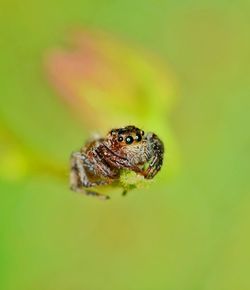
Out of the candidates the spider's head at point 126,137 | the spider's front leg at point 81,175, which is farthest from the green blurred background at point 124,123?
the spider's head at point 126,137

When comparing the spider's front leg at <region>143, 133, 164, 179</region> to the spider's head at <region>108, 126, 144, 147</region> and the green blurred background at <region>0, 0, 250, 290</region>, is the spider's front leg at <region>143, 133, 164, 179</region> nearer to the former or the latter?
the spider's head at <region>108, 126, 144, 147</region>

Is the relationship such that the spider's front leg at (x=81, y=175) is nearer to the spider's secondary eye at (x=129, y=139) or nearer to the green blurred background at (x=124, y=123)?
the spider's secondary eye at (x=129, y=139)

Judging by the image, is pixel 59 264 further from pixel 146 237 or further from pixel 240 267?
pixel 240 267

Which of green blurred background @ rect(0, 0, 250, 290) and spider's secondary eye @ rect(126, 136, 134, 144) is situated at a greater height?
green blurred background @ rect(0, 0, 250, 290)

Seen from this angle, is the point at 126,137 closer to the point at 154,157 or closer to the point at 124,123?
the point at 154,157

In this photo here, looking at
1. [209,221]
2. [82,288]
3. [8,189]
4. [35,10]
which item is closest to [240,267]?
[209,221]

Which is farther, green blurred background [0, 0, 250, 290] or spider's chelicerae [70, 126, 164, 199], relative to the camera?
green blurred background [0, 0, 250, 290]

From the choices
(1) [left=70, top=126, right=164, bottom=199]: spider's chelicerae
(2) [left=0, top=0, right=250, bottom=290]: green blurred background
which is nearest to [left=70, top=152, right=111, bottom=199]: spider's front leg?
(1) [left=70, top=126, right=164, bottom=199]: spider's chelicerae

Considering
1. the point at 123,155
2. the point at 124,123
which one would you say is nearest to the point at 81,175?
the point at 123,155
